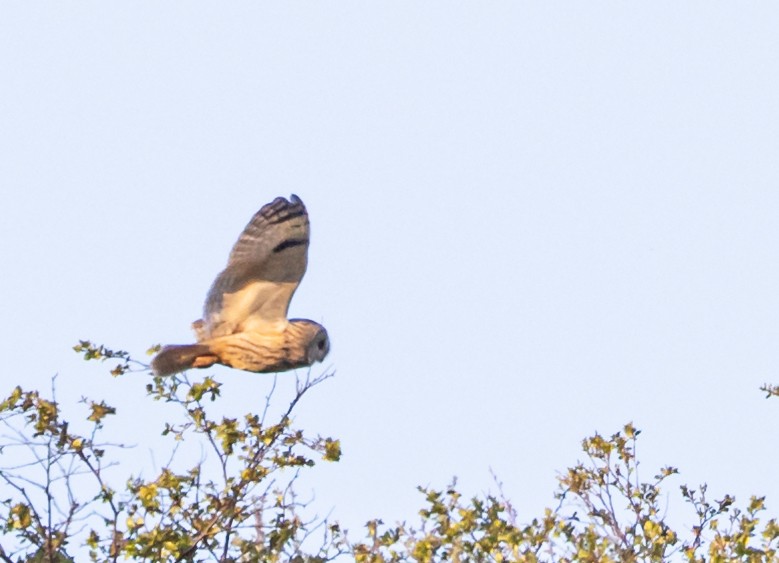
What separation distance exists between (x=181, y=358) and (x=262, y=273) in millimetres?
659

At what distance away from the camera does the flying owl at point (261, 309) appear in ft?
30.6

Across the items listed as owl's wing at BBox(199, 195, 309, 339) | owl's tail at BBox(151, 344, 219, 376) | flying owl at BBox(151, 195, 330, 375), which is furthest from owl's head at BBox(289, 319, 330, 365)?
→ owl's tail at BBox(151, 344, 219, 376)

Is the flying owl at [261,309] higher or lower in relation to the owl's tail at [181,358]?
higher

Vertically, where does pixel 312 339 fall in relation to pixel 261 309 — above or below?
below

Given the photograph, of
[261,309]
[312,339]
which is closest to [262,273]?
[261,309]

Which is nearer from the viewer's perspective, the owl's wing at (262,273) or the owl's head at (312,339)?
the owl's wing at (262,273)

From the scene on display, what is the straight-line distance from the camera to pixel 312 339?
9.59m

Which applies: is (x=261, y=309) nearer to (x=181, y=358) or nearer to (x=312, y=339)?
(x=312, y=339)

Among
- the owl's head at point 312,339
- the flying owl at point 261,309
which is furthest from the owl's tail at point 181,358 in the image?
the owl's head at point 312,339

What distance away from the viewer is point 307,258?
9.38m

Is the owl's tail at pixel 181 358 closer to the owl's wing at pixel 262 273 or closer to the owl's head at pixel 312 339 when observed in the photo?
the owl's wing at pixel 262 273

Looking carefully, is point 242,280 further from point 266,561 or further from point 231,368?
point 266,561

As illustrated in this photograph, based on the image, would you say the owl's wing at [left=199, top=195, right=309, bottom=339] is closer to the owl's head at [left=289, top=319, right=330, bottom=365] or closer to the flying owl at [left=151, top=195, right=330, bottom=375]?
the flying owl at [left=151, top=195, right=330, bottom=375]

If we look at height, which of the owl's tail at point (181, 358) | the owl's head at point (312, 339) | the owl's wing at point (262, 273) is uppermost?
the owl's wing at point (262, 273)
